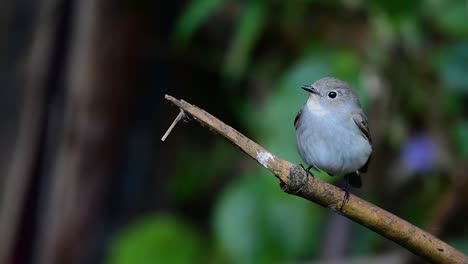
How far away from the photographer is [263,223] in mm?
3100

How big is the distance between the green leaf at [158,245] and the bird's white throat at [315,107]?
5.33 feet

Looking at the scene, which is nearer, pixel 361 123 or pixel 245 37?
pixel 361 123

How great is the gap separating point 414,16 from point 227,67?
3.07 ft

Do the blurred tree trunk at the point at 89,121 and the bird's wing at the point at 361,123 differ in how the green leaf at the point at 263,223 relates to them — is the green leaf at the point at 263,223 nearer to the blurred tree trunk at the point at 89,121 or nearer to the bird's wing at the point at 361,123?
the blurred tree trunk at the point at 89,121

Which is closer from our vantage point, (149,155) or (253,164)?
(253,164)

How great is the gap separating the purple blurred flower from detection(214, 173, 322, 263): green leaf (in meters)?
0.38

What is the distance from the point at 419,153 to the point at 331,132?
4.02 feet

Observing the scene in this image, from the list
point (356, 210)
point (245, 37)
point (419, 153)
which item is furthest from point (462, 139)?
point (356, 210)

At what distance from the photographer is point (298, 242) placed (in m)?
3.20

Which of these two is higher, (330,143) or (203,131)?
(203,131)

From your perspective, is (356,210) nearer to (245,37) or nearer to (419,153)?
(419,153)

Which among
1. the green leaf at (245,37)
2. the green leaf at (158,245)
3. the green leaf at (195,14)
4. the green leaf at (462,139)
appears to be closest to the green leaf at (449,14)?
the green leaf at (462,139)

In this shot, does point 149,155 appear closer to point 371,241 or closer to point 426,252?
point 371,241

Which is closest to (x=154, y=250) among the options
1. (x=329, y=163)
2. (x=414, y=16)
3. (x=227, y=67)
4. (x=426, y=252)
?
(x=227, y=67)
